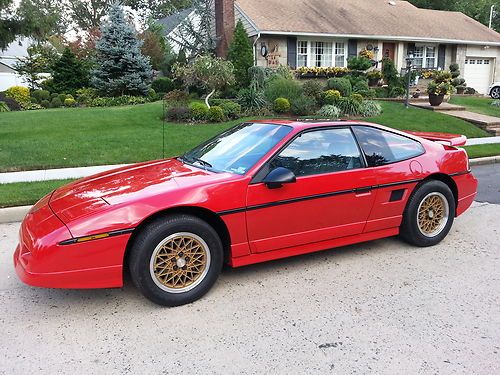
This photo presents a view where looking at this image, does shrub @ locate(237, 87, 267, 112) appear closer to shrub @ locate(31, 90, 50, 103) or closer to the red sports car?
shrub @ locate(31, 90, 50, 103)

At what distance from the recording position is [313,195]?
Answer: 3973mm

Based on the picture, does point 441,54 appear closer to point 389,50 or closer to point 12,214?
point 389,50

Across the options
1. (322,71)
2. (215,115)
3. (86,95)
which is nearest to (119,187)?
(215,115)

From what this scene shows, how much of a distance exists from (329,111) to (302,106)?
36.1 inches

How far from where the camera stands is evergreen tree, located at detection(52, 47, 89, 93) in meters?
20.2

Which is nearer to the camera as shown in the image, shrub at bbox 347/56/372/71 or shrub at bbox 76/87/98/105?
shrub at bbox 76/87/98/105

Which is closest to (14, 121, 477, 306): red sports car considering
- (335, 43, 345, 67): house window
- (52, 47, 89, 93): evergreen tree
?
(52, 47, 89, 93): evergreen tree

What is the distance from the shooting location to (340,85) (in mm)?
16672

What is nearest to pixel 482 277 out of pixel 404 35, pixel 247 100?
pixel 247 100

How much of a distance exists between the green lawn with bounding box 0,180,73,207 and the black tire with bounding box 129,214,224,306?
3.59 metres

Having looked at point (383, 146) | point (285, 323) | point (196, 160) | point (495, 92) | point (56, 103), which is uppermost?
point (495, 92)

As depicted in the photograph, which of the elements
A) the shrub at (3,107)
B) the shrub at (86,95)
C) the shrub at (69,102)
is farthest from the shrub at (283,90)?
the shrub at (3,107)

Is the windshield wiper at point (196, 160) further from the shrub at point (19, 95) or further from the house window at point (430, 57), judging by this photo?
the house window at point (430, 57)

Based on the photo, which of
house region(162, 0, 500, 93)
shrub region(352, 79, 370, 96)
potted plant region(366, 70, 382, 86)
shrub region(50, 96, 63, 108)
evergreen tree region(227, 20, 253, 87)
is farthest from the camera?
house region(162, 0, 500, 93)
